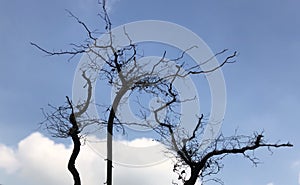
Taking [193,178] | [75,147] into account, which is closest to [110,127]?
[75,147]

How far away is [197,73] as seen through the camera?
611cm

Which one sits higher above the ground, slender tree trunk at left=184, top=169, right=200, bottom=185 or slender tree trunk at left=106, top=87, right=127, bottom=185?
slender tree trunk at left=106, top=87, right=127, bottom=185

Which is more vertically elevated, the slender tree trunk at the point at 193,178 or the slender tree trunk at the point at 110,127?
the slender tree trunk at the point at 110,127

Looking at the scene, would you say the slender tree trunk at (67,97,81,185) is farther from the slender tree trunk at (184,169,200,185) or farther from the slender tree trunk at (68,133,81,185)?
the slender tree trunk at (184,169,200,185)

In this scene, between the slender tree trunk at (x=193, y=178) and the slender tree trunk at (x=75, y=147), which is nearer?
the slender tree trunk at (x=75, y=147)

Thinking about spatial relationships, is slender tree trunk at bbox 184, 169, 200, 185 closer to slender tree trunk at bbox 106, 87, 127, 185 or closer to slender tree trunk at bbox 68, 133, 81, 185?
slender tree trunk at bbox 106, 87, 127, 185

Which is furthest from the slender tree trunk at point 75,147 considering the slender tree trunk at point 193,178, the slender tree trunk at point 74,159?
the slender tree trunk at point 193,178

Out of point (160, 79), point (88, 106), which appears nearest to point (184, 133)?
point (160, 79)

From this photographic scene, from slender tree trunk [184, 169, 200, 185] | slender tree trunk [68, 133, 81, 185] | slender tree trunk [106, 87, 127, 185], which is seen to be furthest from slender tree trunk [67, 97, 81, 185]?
slender tree trunk [184, 169, 200, 185]

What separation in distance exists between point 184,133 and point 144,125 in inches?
24.1

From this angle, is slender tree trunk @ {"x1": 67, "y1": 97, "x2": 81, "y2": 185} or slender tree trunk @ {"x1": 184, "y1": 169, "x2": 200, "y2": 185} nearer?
slender tree trunk @ {"x1": 67, "y1": 97, "x2": 81, "y2": 185}

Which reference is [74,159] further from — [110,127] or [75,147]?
[110,127]

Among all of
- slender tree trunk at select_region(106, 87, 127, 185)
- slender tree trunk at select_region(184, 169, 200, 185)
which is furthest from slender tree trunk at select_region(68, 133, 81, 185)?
slender tree trunk at select_region(184, 169, 200, 185)

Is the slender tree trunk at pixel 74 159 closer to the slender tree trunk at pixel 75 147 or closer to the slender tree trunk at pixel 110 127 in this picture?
the slender tree trunk at pixel 75 147
